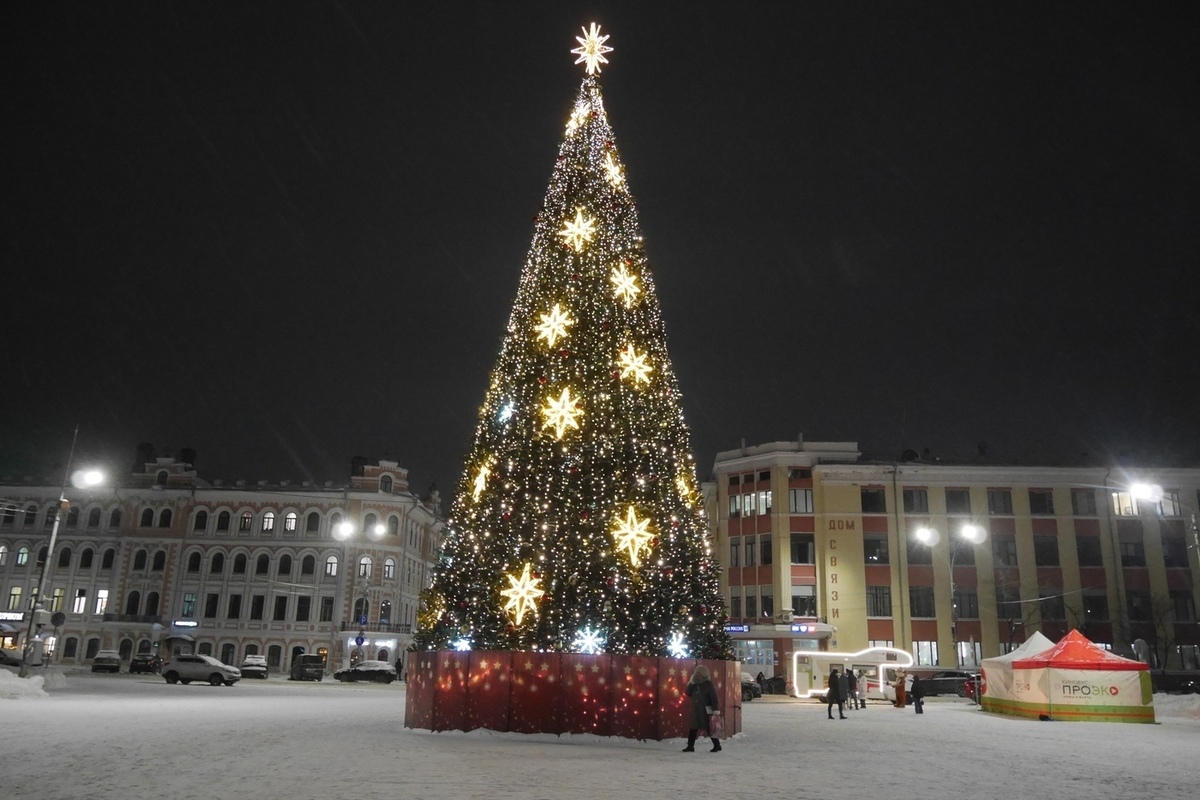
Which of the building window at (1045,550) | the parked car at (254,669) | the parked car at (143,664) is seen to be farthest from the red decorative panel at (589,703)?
the building window at (1045,550)

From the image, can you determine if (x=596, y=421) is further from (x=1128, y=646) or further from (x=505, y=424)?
(x=1128, y=646)

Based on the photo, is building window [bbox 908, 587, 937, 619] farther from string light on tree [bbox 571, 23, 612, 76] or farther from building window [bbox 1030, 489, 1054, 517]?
string light on tree [bbox 571, 23, 612, 76]

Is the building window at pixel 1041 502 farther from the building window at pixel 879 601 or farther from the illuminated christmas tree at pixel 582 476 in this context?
the illuminated christmas tree at pixel 582 476

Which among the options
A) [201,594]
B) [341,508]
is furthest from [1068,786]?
[201,594]

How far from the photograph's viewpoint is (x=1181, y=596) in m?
50.9

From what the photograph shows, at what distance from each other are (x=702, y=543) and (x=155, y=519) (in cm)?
5776

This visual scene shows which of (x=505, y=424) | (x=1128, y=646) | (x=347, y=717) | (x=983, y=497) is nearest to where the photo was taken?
(x=505, y=424)

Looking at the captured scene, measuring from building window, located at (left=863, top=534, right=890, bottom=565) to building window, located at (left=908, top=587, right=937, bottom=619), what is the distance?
7.30 ft

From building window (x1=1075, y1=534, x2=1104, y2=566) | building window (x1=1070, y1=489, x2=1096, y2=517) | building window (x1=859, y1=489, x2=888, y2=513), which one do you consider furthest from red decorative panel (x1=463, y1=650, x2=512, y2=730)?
building window (x1=1070, y1=489, x2=1096, y2=517)

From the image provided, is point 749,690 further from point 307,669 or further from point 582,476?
point 582,476

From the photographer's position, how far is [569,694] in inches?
579

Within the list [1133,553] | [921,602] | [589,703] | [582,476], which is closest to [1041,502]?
[1133,553]

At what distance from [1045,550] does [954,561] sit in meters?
5.40

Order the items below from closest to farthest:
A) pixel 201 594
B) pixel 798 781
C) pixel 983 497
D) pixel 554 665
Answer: pixel 798 781 < pixel 554 665 < pixel 983 497 < pixel 201 594
